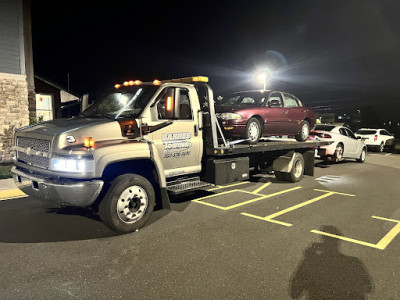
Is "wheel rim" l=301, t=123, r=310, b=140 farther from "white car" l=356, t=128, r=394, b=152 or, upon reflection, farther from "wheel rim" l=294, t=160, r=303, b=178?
"white car" l=356, t=128, r=394, b=152

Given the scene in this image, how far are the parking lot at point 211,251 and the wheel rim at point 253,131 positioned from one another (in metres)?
1.64

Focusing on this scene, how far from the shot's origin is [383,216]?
19.2ft

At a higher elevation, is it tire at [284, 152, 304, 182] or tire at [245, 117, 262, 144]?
tire at [245, 117, 262, 144]

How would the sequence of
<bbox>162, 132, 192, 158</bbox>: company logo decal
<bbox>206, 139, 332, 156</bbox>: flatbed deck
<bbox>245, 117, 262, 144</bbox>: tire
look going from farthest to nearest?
1. <bbox>245, 117, 262, 144</bbox>: tire
2. <bbox>206, 139, 332, 156</bbox>: flatbed deck
3. <bbox>162, 132, 192, 158</bbox>: company logo decal

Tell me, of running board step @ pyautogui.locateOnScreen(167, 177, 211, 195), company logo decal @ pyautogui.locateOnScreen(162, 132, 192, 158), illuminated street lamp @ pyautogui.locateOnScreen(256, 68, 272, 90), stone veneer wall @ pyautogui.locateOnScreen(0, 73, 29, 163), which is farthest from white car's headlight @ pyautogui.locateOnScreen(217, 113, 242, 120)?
illuminated street lamp @ pyautogui.locateOnScreen(256, 68, 272, 90)

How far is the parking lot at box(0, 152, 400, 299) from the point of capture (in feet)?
10.5

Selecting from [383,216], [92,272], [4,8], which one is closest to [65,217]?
[92,272]

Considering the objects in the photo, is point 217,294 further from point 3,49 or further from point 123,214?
point 3,49

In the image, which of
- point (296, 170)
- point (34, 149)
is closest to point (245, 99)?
point (296, 170)

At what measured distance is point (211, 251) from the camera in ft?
13.4

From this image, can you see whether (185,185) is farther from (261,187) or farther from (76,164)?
(261,187)

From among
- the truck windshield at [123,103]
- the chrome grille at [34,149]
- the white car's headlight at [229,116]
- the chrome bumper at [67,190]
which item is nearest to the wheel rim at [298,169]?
the white car's headlight at [229,116]

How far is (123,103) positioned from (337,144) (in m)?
9.57

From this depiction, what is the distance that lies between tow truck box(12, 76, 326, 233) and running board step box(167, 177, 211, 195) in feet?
0.06
